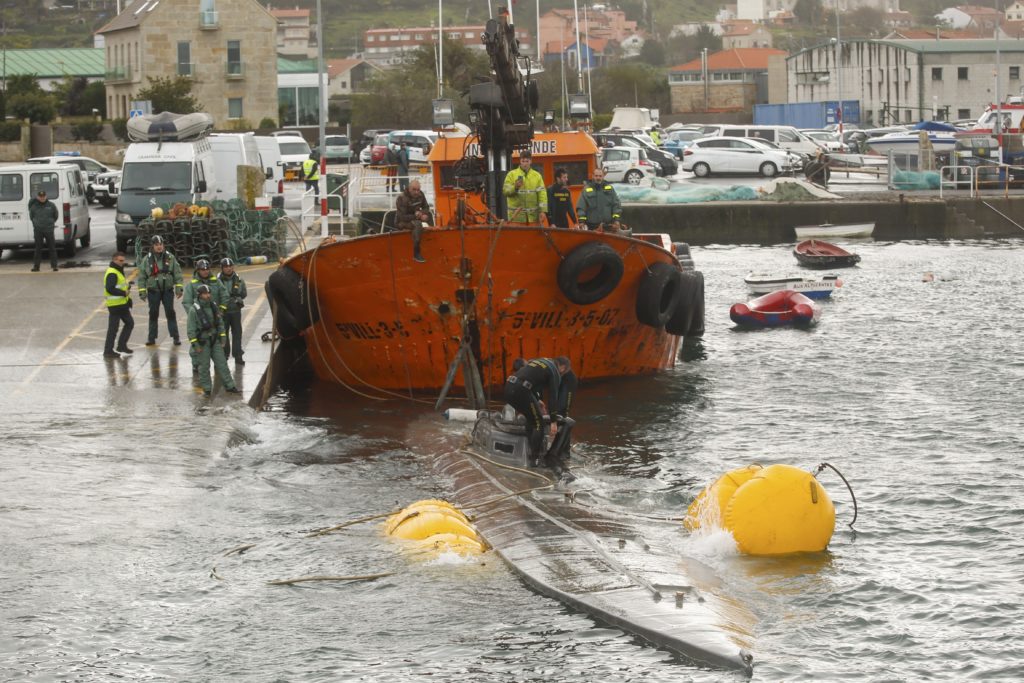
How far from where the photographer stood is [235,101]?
82312 millimetres

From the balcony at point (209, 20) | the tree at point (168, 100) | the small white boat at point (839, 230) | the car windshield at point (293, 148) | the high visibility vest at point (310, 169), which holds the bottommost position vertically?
the small white boat at point (839, 230)

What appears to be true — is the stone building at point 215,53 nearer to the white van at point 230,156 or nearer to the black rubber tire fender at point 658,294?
the white van at point 230,156

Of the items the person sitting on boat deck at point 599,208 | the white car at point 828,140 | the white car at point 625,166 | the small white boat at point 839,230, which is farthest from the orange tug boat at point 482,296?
the white car at point 828,140

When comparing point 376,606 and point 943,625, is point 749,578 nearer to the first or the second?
point 943,625

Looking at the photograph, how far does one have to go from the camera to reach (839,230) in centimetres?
4172

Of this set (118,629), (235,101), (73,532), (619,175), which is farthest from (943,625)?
(235,101)

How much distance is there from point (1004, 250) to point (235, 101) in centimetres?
5361

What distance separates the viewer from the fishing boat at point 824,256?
35906 mm

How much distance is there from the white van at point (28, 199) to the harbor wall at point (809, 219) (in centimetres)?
1942

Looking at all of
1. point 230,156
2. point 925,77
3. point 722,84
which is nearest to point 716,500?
point 230,156

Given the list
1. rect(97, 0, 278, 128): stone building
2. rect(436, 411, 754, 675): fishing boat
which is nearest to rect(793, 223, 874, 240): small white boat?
rect(436, 411, 754, 675): fishing boat

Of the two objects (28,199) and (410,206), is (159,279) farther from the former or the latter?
(28,199)

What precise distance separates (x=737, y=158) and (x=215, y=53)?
134 feet

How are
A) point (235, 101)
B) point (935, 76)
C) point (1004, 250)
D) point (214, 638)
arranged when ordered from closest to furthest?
1. point (214, 638)
2. point (1004, 250)
3. point (235, 101)
4. point (935, 76)
